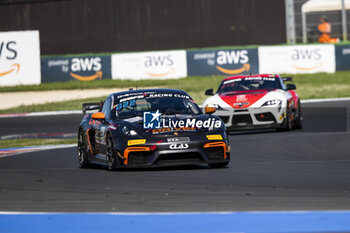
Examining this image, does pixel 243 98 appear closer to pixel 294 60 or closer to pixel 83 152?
pixel 83 152

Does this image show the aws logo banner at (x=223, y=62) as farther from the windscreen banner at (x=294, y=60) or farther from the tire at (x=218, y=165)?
the tire at (x=218, y=165)

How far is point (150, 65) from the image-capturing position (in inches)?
1350

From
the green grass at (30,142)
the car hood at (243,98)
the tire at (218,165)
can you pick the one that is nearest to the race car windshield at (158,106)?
the tire at (218,165)

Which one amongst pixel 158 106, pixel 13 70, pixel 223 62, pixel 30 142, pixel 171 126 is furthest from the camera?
pixel 223 62

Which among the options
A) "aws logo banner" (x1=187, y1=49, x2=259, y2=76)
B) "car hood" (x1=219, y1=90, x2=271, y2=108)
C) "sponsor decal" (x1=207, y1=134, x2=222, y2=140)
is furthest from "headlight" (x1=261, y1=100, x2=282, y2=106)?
"aws logo banner" (x1=187, y1=49, x2=259, y2=76)

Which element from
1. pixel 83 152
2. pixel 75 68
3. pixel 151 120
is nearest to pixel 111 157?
pixel 151 120

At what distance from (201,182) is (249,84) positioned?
8.91m

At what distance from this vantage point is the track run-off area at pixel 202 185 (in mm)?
8148

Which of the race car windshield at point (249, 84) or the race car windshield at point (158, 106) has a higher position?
the race car windshield at point (158, 106)

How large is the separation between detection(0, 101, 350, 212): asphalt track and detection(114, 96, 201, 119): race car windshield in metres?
0.83

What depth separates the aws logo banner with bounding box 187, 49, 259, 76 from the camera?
33375 mm

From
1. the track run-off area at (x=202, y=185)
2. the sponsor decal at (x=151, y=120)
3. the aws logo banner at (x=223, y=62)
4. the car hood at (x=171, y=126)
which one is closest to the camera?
the track run-off area at (x=202, y=185)

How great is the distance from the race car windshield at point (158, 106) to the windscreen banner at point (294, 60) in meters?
20.9

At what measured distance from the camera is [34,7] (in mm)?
44719
